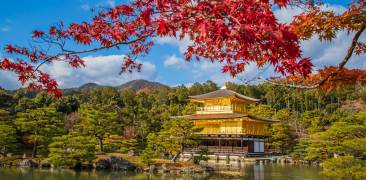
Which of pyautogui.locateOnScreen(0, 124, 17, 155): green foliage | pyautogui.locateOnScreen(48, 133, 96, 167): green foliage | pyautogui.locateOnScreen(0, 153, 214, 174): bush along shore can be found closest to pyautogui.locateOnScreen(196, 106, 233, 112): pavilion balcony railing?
pyautogui.locateOnScreen(0, 153, 214, 174): bush along shore

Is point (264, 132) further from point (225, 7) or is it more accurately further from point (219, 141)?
point (225, 7)

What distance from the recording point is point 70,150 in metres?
17.2

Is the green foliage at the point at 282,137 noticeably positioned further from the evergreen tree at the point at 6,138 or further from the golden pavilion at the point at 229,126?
the evergreen tree at the point at 6,138

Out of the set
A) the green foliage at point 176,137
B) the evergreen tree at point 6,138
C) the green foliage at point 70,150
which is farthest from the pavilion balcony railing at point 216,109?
the evergreen tree at point 6,138

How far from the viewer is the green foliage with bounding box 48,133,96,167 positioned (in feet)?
55.6

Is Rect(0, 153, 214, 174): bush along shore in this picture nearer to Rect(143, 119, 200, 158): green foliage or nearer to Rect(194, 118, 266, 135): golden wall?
Rect(143, 119, 200, 158): green foliage

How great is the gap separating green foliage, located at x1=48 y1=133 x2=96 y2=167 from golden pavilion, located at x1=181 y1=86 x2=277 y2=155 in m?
10.3

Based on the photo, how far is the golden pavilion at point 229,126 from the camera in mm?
27078

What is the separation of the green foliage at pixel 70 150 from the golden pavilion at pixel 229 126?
10301 mm

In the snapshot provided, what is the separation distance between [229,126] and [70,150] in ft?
45.4

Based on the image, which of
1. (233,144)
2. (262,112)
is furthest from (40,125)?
(262,112)

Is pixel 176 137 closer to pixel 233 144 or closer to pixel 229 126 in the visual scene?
pixel 233 144

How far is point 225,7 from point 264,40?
355mm

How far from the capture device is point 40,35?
3750 mm
